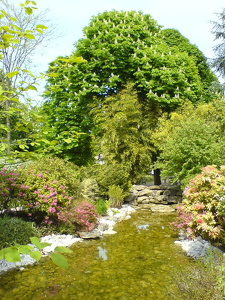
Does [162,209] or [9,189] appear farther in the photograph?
[162,209]

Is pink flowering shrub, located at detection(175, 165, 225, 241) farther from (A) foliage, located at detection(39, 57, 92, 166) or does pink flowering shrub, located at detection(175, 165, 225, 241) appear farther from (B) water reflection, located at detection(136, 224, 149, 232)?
(A) foliage, located at detection(39, 57, 92, 166)

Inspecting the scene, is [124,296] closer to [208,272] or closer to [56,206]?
[208,272]

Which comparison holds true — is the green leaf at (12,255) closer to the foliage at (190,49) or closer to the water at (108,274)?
the water at (108,274)

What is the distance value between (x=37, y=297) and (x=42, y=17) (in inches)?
594

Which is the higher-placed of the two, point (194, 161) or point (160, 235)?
point (194, 161)

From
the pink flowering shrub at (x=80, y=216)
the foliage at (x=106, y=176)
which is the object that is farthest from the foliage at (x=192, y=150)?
the pink flowering shrub at (x=80, y=216)

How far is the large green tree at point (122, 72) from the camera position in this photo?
1656 cm

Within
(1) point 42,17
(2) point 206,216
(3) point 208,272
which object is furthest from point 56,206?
(1) point 42,17

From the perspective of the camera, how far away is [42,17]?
15414mm

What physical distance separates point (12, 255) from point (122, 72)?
17.3 m

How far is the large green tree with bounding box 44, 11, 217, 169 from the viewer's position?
54.3 feet

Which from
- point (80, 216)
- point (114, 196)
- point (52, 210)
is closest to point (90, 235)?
point (80, 216)

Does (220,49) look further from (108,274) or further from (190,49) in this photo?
(108,274)

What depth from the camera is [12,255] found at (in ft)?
4.03
